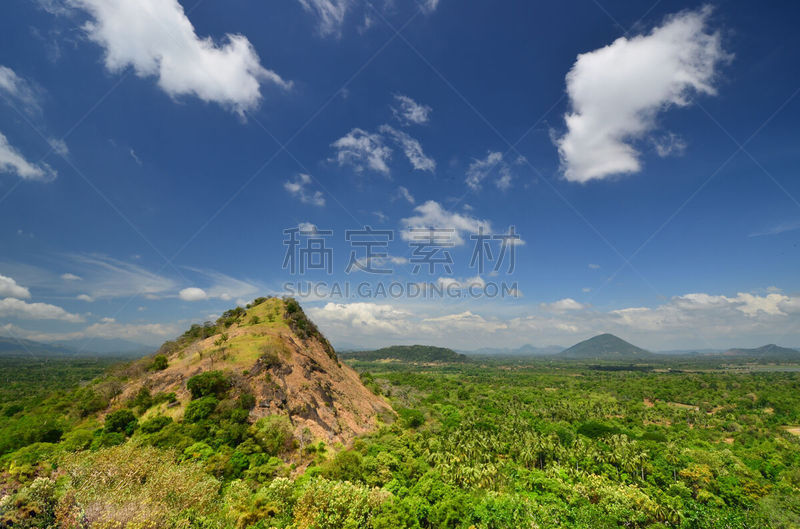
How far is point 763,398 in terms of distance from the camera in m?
118

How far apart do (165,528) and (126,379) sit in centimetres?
5243

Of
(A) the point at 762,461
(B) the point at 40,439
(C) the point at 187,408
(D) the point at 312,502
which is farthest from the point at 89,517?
(A) the point at 762,461

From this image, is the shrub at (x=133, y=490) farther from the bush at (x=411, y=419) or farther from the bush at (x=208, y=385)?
the bush at (x=411, y=419)

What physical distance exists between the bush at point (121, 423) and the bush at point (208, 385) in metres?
7.35

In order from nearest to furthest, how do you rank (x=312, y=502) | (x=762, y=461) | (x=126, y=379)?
(x=312, y=502) → (x=762, y=461) → (x=126, y=379)

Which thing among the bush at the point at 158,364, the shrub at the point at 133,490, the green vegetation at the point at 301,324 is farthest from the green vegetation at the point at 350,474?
the green vegetation at the point at 301,324

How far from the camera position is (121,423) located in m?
44.5

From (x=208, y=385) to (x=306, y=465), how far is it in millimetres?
19529

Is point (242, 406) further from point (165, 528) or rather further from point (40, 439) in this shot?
point (165, 528)

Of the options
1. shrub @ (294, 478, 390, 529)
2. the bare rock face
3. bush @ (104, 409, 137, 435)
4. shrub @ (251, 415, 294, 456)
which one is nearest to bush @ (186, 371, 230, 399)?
the bare rock face

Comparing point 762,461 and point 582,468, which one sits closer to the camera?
point 582,468

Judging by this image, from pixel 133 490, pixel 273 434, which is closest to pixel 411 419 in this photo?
pixel 273 434

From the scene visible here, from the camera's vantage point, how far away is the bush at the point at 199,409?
148 ft

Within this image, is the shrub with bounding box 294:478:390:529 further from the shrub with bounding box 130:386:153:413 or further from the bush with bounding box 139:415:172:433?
the shrub with bounding box 130:386:153:413
